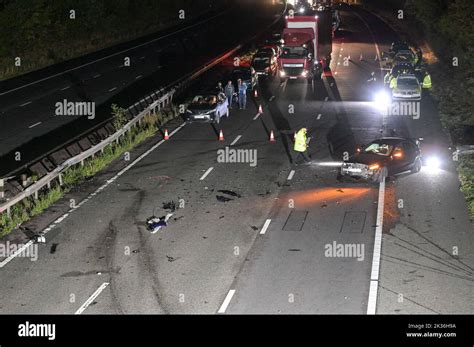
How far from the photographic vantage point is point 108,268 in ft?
62.4

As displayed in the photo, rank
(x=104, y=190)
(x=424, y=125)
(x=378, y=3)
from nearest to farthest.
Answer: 1. (x=104, y=190)
2. (x=424, y=125)
3. (x=378, y=3)

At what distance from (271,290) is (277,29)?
70.6m

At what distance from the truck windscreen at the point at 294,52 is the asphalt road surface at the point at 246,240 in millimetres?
17120

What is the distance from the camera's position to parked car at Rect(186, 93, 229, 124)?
123ft

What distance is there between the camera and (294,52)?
50938 mm

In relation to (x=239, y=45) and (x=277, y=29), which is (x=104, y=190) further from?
(x=277, y=29)

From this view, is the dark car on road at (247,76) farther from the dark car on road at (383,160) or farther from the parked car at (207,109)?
the dark car on road at (383,160)

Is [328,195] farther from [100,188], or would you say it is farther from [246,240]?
[100,188]

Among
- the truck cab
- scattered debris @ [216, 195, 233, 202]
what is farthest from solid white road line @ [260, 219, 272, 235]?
the truck cab

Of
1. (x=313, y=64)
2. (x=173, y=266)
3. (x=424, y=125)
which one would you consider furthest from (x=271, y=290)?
(x=313, y=64)

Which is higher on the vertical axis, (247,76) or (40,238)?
(40,238)

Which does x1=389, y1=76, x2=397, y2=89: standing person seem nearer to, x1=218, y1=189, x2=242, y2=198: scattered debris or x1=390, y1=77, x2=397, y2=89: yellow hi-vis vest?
x1=390, y1=77, x2=397, y2=89: yellow hi-vis vest

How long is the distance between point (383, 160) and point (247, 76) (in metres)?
22.5

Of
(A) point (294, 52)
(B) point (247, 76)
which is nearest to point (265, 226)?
(B) point (247, 76)
